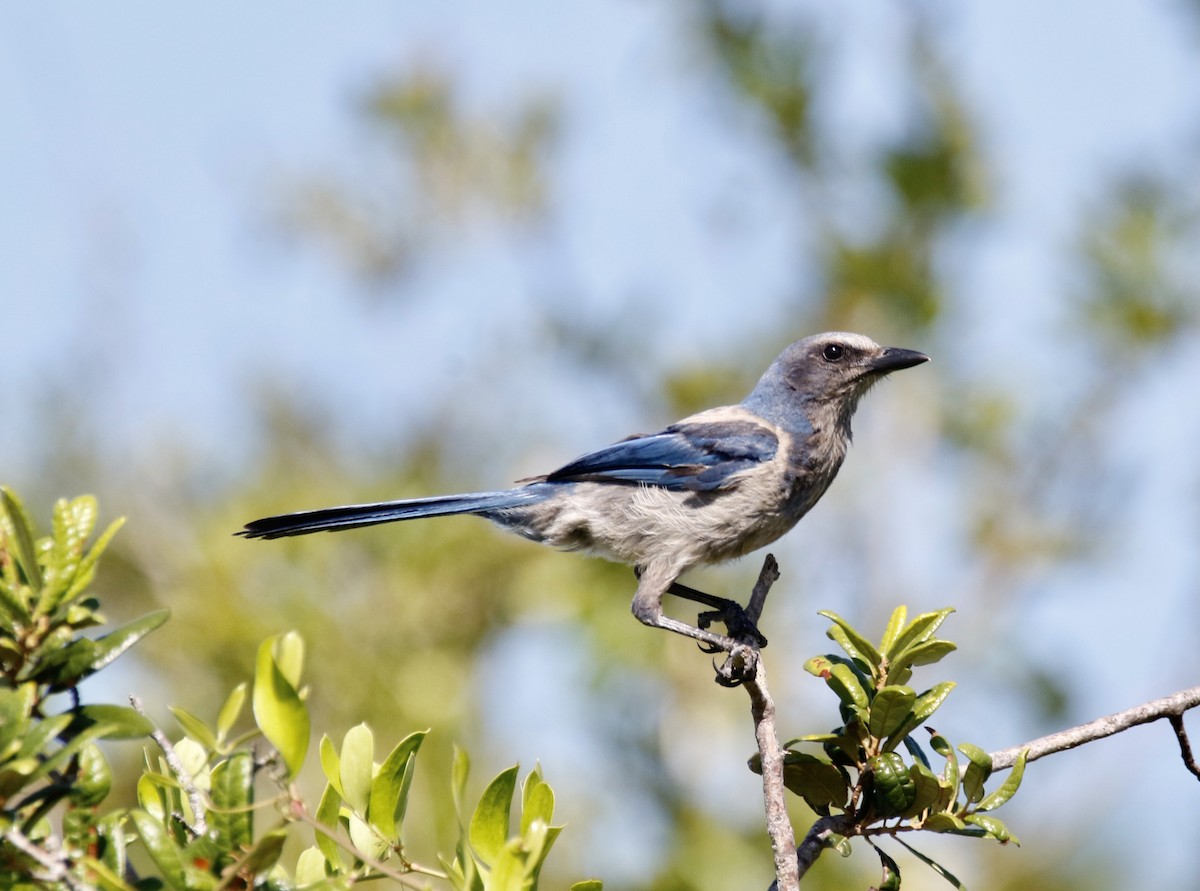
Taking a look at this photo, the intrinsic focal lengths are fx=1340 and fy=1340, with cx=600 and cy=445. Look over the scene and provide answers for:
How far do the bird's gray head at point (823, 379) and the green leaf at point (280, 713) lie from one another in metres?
3.65

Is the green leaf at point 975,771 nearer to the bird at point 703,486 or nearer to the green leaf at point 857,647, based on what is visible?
the green leaf at point 857,647

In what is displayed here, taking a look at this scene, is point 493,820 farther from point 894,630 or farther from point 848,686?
point 894,630

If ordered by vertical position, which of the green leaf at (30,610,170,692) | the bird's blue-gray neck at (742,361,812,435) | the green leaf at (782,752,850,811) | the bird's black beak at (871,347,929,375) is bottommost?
the green leaf at (782,752,850,811)

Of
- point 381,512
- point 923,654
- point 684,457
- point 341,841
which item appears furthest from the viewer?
point 684,457

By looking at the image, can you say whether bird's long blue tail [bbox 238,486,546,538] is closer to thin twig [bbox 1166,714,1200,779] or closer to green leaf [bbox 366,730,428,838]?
green leaf [bbox 366,730,428,838]

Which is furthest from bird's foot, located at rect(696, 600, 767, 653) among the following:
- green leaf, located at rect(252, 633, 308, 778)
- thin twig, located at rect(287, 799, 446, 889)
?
green leaf, located at rect(252, 633, 308, 778)

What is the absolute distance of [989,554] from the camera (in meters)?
6.43

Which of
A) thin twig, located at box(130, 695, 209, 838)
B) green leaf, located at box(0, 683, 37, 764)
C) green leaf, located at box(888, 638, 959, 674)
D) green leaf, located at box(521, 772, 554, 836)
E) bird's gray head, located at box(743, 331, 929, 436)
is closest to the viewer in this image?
green leaf, located at box(0, 683, 37, 764)

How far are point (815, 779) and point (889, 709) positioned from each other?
0.25 meters

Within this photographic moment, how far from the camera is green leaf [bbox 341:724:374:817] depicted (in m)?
2.15

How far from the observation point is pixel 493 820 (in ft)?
6.97

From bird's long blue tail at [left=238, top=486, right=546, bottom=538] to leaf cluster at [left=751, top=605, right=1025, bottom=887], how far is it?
2048mm

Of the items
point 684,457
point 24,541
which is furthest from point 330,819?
point 684,457

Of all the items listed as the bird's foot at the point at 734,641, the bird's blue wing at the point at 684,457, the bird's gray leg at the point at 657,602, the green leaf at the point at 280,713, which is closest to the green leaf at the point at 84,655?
the green leaf at the point at 280,713
